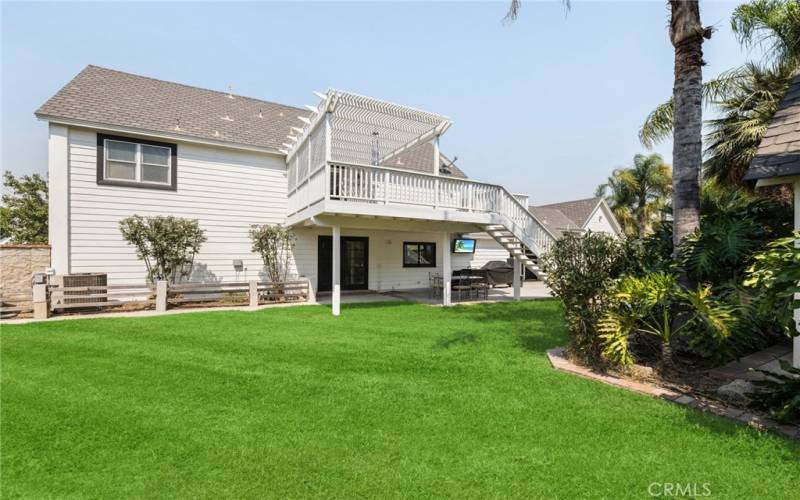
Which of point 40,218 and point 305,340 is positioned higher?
point 40,218

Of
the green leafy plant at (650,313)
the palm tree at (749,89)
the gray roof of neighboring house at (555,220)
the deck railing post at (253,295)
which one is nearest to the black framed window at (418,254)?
the deck railing post at (253,295)

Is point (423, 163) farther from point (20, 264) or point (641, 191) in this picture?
point (641, 191)

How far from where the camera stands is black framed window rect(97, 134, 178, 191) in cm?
1048

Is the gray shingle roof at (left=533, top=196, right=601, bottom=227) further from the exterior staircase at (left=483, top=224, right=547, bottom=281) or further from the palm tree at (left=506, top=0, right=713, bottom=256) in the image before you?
the palm tree at (left=506, top=0, right=713, bottom=256)

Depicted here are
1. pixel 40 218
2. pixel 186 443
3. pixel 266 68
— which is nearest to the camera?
pixel 186 443

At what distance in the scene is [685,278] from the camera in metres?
5.71

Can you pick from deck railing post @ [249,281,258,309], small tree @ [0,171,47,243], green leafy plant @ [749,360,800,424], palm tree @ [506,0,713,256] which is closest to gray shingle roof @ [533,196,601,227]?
palm tree @ [506,0,713,256]

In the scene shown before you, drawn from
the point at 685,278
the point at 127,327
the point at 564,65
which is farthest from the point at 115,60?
the point at 685,278

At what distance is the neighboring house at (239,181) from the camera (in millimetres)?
9859

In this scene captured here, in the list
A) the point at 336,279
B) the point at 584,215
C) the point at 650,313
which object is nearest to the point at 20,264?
the point at 336,279

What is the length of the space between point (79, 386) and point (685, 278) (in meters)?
8.27

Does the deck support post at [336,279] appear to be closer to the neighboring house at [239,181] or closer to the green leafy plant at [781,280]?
the neighboring house at [239,181]

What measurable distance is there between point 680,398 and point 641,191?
3200cm

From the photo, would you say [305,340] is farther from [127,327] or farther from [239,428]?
[127,327]
